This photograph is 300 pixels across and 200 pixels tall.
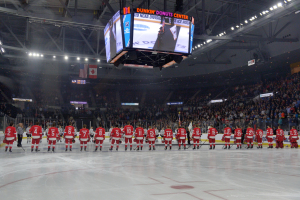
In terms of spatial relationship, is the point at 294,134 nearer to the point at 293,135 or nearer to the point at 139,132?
the point at 293,135

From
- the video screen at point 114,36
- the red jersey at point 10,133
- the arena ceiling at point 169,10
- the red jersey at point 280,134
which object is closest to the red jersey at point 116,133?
the video screen at point 114,36

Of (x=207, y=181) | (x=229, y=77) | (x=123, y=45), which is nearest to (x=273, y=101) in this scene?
(x=229, y=77)

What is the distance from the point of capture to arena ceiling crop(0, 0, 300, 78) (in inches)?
650

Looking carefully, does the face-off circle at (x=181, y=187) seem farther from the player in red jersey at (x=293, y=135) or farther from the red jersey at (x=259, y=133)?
the player in red jersey at (x=293, y=135)

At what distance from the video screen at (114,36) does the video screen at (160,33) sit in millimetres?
847

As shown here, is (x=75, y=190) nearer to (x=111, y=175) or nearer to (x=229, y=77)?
(x=111, y=175)

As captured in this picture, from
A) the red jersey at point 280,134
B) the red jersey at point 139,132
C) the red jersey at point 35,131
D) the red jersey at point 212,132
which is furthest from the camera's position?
the red jersey at point 280,134

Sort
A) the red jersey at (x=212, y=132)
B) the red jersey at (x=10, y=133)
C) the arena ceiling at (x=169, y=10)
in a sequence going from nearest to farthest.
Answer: the red jersey at (x=10, y=133) → the arena ceiling at (x=169, y=10) → the red jersey at (x=212, y=132)

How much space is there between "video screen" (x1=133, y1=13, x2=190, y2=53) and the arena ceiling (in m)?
1.15

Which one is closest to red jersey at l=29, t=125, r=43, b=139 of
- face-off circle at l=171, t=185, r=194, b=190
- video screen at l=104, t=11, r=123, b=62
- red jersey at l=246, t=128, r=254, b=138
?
video screen at l=104, t=11, r=123, b=62

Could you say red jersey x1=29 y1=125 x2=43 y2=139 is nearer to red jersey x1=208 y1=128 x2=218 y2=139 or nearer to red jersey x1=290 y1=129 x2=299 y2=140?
red jersey x1=208 y1=128 x2=218 y2=139

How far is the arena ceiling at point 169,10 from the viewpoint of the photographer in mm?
16500

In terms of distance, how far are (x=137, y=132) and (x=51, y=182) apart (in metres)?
10.3

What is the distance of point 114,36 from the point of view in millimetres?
14188
